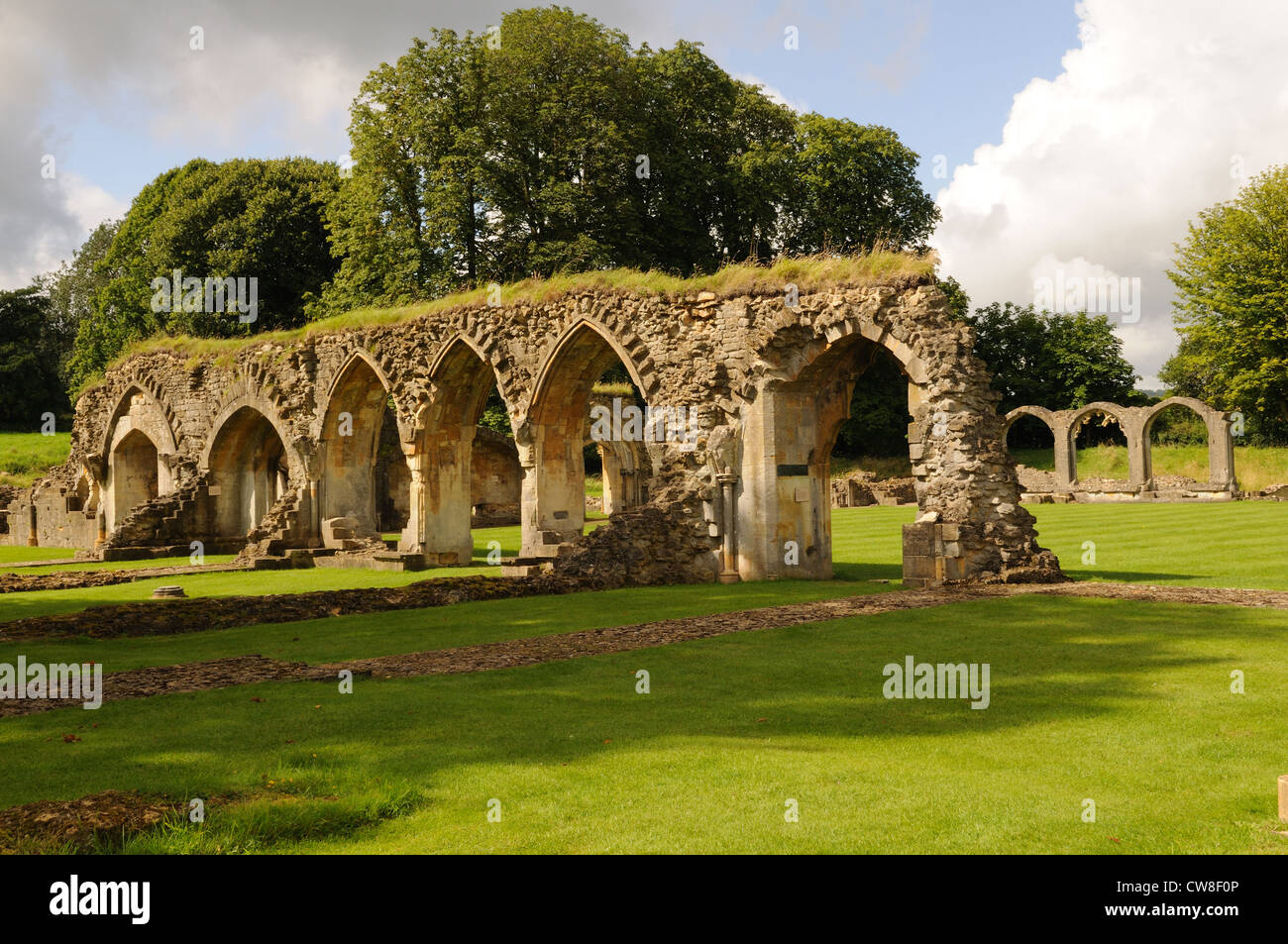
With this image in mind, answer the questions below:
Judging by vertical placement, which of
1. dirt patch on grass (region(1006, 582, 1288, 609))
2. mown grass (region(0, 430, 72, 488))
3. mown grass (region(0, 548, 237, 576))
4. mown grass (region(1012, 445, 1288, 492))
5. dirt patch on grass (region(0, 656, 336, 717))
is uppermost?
mown grass (region(0, 430, 72, 488))

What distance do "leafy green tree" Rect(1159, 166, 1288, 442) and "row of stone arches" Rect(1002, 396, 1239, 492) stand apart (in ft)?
13.8

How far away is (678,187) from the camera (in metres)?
37.1

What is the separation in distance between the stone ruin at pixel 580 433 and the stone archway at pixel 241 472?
0.06 meters

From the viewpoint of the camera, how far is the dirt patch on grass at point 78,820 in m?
Answer: 4.35

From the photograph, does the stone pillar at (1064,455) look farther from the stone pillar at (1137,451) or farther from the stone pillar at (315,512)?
the stone pillar at (315,512)

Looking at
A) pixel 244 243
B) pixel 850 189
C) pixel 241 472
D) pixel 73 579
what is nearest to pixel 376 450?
pixel 241 472

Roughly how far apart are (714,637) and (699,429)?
7203 mm

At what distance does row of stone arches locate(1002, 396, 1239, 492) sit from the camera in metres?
39.0

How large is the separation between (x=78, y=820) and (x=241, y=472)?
24.9m

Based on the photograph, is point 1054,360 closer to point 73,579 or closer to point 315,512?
point 315,512

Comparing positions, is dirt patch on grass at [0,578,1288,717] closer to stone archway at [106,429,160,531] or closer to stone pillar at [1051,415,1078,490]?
stone archway at [106,429,160,531]

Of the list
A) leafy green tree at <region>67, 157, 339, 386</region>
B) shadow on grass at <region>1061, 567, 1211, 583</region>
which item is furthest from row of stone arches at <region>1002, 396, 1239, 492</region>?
leafy green tree at <region>67, 157, 339, 386</region>
